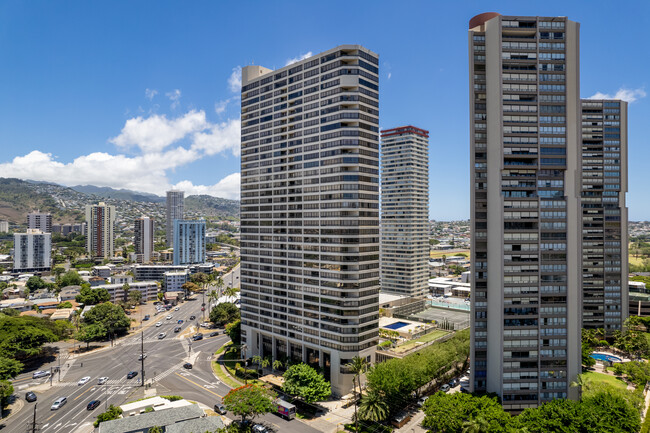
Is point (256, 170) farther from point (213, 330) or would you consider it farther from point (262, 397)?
point (213, 330)

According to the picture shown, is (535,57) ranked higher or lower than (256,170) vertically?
higher

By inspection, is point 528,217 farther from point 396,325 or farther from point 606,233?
point 606,233

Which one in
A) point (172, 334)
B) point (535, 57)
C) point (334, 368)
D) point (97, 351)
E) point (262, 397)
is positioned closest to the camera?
point (262, 397)

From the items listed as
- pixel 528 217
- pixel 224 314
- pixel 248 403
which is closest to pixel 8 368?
pixel 248 403

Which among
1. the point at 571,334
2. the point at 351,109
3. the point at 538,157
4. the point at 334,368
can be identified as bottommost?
the point at 334,368

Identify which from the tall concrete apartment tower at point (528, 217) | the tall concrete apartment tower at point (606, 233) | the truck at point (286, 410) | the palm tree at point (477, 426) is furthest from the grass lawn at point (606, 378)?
the truck at point (286, 410)

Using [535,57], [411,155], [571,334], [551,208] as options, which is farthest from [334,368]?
[411,155]

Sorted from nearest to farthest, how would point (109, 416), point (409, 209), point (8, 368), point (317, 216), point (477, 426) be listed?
1. point (477, 426)
2. point (109, 416)
3. point (8, 368)
4. point (317, 216)
5. point (409, 209)
